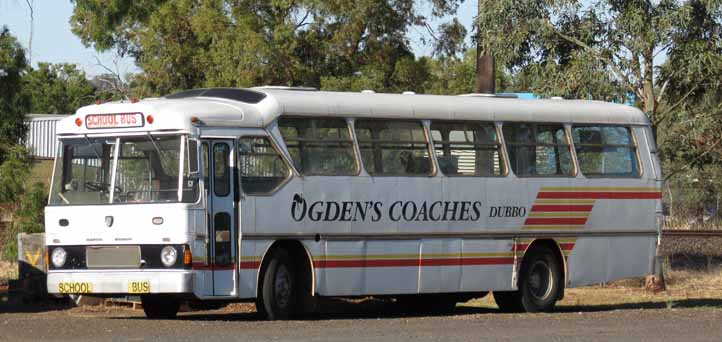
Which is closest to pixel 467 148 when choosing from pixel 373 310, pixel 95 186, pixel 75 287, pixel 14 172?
pixel 373 310

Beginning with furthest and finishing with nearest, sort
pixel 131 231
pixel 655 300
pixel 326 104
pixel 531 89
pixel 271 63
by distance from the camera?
1. pixel 271 63
2. pixel 531 89
3. pixel 655 300
4. pixel 326 104
5. pixel 131 231

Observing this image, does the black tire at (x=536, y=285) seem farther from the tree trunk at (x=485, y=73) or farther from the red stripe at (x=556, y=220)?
the tree trunk at (x=485, y=73)

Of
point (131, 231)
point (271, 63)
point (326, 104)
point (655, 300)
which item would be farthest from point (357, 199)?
point (271, 63)

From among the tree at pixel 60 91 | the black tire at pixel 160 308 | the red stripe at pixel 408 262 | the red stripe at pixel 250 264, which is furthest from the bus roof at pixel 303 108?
the tree at pixel 60 91

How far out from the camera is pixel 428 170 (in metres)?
18.7

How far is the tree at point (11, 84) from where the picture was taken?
23625mm

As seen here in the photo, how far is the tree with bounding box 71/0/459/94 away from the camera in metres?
34.0

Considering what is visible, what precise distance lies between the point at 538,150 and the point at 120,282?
6.54 metres

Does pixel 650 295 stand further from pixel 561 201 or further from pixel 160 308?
pixel 160 308

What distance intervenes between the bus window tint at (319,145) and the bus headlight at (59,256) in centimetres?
285

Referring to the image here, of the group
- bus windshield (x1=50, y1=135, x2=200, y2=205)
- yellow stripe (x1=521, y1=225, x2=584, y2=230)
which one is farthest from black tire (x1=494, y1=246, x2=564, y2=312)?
bus windshield (x1=50, y1=135, x2=200, y2=205)

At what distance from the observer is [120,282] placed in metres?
16.2

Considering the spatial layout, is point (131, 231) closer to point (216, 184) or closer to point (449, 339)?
point (216, 184)

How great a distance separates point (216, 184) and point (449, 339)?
12.4 feet
